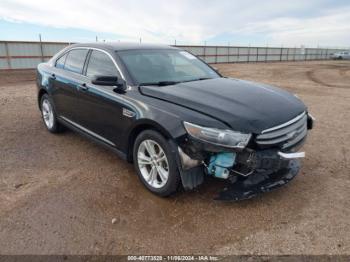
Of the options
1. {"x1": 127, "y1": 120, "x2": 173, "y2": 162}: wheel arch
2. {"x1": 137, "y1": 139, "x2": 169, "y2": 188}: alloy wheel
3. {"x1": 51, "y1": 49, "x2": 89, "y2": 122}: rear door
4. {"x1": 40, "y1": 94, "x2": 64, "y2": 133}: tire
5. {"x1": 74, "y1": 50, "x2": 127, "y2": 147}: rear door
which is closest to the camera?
→ {"x1": 127, "y1": 120, "x2": 173, "y2": 162}: wheel arch

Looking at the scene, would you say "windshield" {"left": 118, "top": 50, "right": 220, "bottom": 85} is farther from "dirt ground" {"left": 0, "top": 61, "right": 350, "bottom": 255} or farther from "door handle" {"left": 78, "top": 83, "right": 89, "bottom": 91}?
"dirt ground" {"left": 0, "top": 61, "right": 350, "bottom": 255}

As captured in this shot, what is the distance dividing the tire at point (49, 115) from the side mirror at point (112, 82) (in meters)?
2.23

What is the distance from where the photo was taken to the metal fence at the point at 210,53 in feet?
63.4

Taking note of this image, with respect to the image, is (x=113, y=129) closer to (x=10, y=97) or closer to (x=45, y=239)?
(x=45, y=239)

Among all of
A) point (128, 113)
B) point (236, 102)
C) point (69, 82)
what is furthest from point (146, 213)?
point (69, 82)

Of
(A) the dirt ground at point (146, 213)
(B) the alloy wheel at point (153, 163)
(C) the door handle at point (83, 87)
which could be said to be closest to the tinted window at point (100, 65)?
(C) the door handle at point (83, 87)

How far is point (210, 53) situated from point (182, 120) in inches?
1243

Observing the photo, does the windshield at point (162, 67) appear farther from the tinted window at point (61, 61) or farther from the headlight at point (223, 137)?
the tinted window at point (61, 61)

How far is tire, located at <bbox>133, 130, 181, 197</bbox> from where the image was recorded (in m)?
3.08

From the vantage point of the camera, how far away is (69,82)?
182 inches

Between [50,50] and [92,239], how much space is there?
70.0ft

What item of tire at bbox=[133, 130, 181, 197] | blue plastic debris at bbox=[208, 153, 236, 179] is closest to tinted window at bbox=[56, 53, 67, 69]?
tire at bbox=[133, 130, 181, 197]

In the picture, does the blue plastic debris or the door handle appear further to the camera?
the door handle

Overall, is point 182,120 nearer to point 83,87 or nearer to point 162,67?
point 162,67
